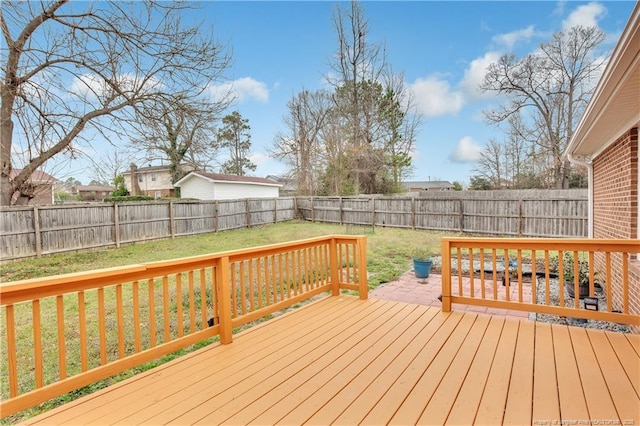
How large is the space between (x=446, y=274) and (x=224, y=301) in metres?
2.37

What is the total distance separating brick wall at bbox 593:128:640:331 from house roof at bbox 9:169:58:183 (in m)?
8.84

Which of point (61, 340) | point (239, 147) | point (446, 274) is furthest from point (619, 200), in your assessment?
point (239, 147)

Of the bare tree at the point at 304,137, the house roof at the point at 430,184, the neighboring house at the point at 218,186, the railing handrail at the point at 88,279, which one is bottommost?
the railing handrail at the point at 88,279

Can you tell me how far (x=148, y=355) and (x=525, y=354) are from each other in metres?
2.88

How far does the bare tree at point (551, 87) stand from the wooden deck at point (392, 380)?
15.4m

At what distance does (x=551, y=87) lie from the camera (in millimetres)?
14703

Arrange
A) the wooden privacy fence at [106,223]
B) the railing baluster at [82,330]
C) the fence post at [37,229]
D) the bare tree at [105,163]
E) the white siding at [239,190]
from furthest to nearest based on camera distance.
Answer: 1. the white siding at [239,190]
2. the fence post at [37,229]
3. the wooden privacy fence at [106,223]
4. the bare tree at [105,163]
5. the railing baluster at [82,330]

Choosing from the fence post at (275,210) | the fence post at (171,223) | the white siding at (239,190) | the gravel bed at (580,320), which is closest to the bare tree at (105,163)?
the fence post at (171,223)

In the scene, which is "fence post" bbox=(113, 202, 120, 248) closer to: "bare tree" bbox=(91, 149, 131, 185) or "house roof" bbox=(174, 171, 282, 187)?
"bare tree" bbox=(91, 149, 131, 185)

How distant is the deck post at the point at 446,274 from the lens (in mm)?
3506

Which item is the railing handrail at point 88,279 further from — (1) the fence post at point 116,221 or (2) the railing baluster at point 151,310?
(1) the fence post at point 116,221

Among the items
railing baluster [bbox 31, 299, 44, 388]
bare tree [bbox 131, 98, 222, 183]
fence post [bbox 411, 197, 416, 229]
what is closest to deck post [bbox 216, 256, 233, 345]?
railing baluster [bbox 31, 299, 44, 388]

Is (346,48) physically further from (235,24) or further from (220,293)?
(220,293)

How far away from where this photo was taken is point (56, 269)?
6742 mm
